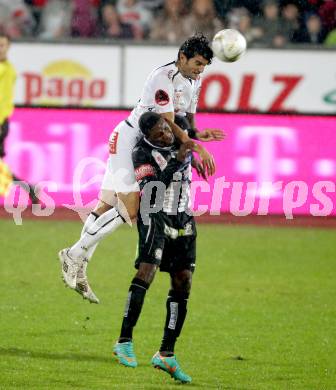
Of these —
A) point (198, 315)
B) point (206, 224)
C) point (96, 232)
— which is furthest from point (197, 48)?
point (206, 224)

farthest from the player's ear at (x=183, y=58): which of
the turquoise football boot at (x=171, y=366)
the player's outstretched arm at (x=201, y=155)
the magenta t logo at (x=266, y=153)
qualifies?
the magenta t logo at (x=266, y=153)

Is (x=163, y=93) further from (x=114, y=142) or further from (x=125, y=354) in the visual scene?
(x=125, y=354)

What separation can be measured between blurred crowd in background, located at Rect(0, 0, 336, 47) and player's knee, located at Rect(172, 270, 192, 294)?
10.5 meters

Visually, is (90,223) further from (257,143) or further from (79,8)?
(79,8)

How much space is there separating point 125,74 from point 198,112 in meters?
2.55

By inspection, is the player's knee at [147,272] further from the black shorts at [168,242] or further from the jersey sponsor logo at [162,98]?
the jersey sponsor logo at [162,98]

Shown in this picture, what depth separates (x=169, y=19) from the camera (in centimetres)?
1848

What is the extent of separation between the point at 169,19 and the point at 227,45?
10.2 m

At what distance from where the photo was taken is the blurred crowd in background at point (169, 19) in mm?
18203

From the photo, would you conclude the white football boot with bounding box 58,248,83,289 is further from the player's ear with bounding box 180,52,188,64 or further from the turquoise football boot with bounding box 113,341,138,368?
the player's ear with bounding box 180,52,188,64

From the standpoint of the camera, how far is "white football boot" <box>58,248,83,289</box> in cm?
898

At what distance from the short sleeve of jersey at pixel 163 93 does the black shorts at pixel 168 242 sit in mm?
821

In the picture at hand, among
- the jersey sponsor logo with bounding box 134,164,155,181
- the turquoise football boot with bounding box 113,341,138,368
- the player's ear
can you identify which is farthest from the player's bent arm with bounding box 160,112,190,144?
the turquoise football boot with bounding box 113,341,138,368

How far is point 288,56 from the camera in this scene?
17688 mm
